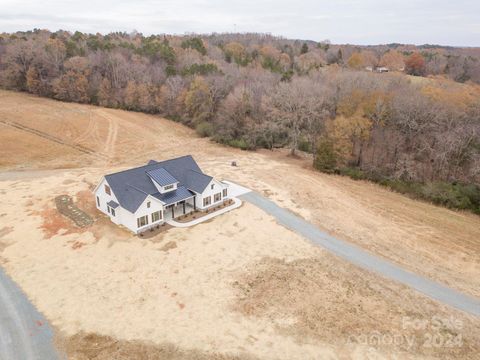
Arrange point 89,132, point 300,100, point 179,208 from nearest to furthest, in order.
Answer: point 179,208
point 300,100
point 89,132

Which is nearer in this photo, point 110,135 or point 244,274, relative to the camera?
point 244,274

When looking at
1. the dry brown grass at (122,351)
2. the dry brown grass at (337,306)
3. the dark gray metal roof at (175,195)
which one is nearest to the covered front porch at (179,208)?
the dark gray metal roof at (175,195)

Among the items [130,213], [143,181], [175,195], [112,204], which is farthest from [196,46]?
[130,213]

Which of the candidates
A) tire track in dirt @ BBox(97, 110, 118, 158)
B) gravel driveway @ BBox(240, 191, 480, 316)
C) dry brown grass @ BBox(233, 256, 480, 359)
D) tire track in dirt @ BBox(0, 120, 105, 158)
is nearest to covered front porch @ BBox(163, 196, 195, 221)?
gravel driveway @ BBox(240, 191, 480, 316)

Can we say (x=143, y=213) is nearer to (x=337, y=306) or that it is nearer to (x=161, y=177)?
(x=161, y=177)

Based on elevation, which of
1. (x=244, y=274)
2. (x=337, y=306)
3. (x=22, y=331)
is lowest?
(x=22, y=331)

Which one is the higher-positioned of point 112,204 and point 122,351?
point 112,204

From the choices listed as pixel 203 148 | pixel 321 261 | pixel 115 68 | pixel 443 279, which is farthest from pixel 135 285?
pixel 115 68
